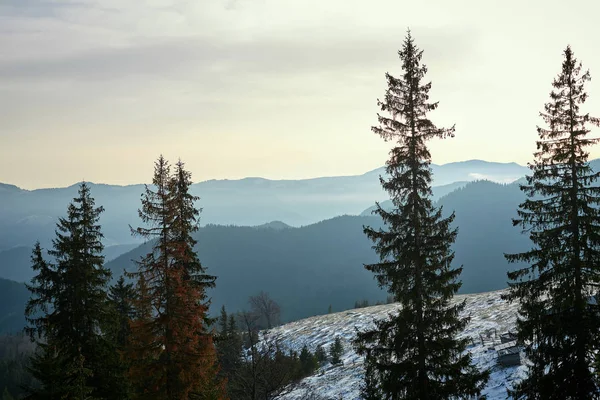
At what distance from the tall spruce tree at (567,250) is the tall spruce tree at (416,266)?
3594 mm

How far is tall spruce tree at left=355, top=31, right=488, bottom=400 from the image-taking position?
18.5 metres

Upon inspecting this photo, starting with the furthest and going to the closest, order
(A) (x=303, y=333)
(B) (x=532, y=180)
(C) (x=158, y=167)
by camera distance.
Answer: (A) (x=303, y=333) → (C) (x=158, y=167) → (B) (x=532, y=180)

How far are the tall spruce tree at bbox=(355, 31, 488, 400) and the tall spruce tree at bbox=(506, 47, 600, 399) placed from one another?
359 cm

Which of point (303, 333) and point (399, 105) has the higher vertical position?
point (399, 105)

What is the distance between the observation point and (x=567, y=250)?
64.3 ft

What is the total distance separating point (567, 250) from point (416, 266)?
272 inches

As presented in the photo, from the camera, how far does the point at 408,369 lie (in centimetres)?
1867

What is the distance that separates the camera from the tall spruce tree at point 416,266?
60.7ft

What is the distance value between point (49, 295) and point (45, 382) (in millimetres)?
4345

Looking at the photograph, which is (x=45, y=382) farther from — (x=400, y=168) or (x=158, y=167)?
(x=400, y=168)

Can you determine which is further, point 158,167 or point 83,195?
point 83,195

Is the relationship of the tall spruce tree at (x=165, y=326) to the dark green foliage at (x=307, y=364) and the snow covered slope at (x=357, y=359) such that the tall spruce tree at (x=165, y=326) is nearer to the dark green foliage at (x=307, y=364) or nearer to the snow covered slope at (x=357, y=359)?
the snow covered slope at (x=357, y=359)

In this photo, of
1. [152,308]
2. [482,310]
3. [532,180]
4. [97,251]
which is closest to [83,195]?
[97,251]

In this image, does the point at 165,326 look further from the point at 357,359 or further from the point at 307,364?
the point at 357,359
